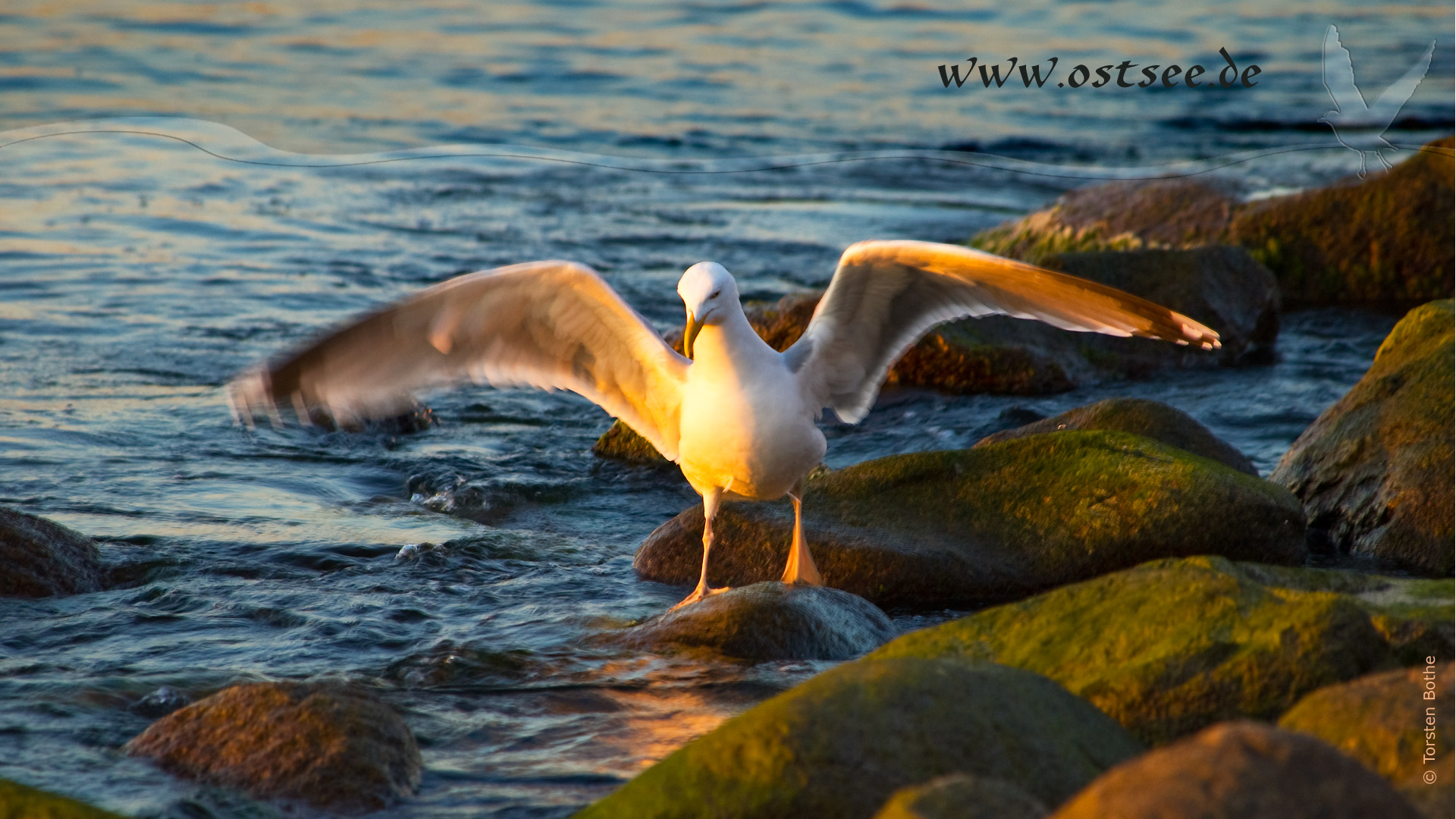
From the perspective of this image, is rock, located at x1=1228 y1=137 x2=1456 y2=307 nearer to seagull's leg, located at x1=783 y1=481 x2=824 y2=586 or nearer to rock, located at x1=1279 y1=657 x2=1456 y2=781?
seagull's leg, located at x1=783 y1=481 x2=824 y2=586

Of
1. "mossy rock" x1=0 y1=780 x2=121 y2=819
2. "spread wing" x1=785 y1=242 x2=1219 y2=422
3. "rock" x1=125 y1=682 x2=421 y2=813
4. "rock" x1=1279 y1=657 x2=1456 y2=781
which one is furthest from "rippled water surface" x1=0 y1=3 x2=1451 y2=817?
"rock" x1=1279 y1=657 x2=1456 y2=781

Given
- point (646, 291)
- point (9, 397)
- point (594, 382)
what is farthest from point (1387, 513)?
point (9, 397)

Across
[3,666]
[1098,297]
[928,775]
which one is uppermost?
[1098,297]

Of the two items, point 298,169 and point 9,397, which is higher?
point 298,169

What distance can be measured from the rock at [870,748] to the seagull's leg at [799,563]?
2.09 meters

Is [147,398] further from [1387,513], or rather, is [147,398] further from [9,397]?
[1387,513]

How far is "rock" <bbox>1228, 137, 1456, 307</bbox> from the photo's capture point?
1038 centimetres

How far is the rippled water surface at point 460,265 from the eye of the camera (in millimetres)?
4875

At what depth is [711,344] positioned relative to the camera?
17.8 feet

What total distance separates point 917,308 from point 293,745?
3.04 m

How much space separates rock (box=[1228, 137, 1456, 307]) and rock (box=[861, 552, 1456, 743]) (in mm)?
6956

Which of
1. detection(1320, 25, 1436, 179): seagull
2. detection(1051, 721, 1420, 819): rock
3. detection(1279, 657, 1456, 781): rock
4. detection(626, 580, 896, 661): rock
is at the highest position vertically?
detection(1320, 25, 1436, 179): seagull

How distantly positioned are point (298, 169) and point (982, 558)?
1093cm

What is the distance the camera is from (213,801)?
3799 millimetres
